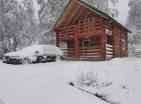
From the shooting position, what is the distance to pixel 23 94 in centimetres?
790

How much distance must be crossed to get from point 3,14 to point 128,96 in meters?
21.0

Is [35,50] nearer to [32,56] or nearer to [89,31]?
[32,56]

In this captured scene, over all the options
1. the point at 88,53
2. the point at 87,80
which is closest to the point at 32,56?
the point at 88,53

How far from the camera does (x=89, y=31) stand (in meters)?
19.7

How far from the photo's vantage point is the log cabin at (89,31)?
60.7 ft

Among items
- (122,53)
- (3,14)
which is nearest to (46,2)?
(3,14)

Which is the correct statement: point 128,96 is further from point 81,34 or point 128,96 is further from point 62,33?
point 62,33

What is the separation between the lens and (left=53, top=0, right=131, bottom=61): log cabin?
18500mm

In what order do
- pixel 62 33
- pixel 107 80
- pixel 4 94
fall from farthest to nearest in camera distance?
pixel 62 33, pixel 107 80, pixel 4 94

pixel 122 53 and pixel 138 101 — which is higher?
pixel 122 53

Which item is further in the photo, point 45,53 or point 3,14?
point 3,14

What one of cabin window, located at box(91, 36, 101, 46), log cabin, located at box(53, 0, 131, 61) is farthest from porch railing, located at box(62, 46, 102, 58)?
cabin window, located at box(91, 36, 101, 46)

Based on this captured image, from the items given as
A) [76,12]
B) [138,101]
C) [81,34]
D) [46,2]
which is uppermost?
[46,2]

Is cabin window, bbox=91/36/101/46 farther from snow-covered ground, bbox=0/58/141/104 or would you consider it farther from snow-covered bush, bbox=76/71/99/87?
snow-covered bush, bbox=76/71/99/87
